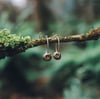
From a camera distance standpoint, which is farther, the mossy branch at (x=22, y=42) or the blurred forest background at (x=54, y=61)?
the blurred forest background at (x=54, y=61)

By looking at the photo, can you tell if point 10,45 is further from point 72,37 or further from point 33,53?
point 33,53

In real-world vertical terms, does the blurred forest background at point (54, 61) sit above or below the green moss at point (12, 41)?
above

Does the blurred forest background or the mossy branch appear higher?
the blurred forest background

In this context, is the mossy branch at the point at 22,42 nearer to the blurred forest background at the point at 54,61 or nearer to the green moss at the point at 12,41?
the green moss at the point at 12,41

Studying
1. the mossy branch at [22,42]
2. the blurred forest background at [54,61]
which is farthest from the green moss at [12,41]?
the blurred forest background at [54,61]

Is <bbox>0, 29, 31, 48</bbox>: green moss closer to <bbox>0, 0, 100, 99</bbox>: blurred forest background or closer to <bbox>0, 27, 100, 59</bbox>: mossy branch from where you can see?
<bbox>0, 27, 100, 59</bbox>: mossy branch

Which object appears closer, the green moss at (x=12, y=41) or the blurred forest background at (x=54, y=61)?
the green moss at (x=12, y=41)

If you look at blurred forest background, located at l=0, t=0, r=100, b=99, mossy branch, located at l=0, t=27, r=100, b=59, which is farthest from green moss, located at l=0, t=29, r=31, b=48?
blurred forest background, located at l=0, t=0, r=100, b=99

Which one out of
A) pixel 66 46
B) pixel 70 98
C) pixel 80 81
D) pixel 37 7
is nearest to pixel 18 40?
pixel 70 98
